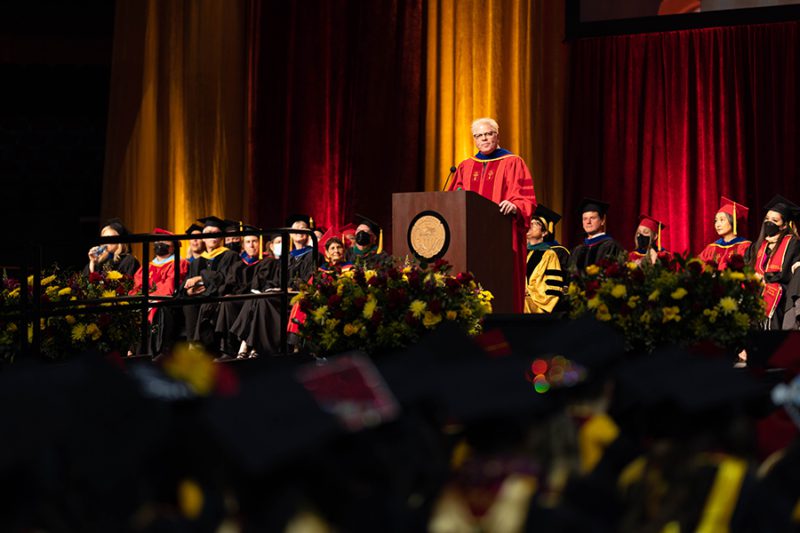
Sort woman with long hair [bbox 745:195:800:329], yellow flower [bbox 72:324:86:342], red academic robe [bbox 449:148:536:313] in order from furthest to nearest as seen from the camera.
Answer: woman with long hair [bbox 745:195:800:329] < red academic robe [bbox 449:148:536:313] < yellow flower [bbox 72:324:86:342]

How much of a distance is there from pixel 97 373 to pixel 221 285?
8.37 metres

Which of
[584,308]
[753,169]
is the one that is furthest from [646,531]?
[753,169]

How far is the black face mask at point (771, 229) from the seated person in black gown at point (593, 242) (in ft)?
3.82

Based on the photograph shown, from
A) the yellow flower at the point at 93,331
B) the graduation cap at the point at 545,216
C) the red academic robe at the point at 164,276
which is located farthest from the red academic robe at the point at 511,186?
the red academic robe at the point at 164,276

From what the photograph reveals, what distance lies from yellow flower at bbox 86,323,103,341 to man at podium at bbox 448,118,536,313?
2.26 metres

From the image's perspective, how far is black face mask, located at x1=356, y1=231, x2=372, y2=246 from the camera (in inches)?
392

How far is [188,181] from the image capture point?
12.1 metres

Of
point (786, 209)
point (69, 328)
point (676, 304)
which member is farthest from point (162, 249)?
point (676, 304)

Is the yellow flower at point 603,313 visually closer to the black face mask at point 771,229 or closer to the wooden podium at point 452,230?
the wooden podium at point 452,230

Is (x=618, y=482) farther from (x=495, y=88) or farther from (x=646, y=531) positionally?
(x=495, y=88)

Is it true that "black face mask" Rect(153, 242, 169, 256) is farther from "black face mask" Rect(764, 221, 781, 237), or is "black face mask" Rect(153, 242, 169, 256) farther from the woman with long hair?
"black face mask" Rect(764, 221, 781, 237)

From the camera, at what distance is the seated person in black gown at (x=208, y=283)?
9.71m

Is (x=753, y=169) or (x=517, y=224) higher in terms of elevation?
(x=753, y=169)

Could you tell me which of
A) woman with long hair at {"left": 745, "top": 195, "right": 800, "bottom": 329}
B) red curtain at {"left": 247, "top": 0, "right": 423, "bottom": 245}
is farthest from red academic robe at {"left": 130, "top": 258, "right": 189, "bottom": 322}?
woman with long hair at {"left": 745, "top": 195, "right": 800, "bottom": 329}
